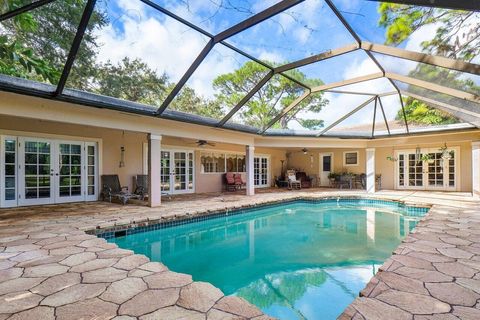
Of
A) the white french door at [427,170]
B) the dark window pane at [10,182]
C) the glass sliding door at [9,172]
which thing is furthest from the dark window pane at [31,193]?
the white french door at [427,170]

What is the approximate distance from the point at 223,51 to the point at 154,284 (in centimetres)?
409

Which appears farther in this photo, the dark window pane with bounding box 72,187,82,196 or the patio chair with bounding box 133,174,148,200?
the patio chair with bounding box 133,174,148,200

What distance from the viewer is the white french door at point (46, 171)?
6723mm

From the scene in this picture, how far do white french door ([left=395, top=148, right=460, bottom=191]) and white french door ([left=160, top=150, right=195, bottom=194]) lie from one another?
944 centimetres

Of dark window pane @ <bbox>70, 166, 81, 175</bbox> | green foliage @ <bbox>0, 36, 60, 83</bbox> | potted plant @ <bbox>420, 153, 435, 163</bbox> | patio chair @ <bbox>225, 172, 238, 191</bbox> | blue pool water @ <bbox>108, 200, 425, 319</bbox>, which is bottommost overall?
blue pool water @ <bbox>108, 200, 425, 319</bbox>

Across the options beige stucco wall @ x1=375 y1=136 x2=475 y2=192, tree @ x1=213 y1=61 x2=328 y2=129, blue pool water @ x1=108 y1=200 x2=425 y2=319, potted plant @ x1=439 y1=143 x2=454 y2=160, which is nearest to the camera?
blue pool water @ x1=108 y1=200 x2=425 y2=319

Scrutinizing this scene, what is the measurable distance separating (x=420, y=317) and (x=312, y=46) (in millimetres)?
4354

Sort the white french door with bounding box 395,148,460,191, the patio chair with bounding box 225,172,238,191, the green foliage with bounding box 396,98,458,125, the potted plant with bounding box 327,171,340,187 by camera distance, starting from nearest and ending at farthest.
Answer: the green foliage with bounding box 396,98,458,125, the white french door with bounding box 395,148,460,191, the patio chair with bounding box 225,172,238,191, the potted plant with bounding box 327,171,340,187

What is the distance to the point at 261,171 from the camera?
1400 cm

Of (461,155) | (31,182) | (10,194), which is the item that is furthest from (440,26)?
(461,155)

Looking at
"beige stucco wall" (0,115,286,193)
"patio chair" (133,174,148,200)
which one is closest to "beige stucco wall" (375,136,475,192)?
A: "beige stucco wall" (0,115,286,193)

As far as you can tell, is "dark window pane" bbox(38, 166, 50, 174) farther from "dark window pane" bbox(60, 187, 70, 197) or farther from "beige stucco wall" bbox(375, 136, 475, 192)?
"beige stucco wall" bbox(375, 136, 475, 192)

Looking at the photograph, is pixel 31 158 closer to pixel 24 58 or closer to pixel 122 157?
pixel 122 157

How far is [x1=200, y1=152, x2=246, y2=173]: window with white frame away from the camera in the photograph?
11.3 m
